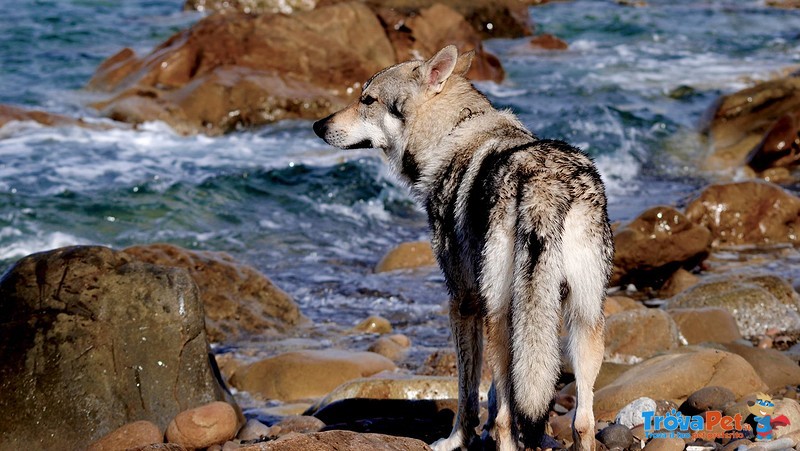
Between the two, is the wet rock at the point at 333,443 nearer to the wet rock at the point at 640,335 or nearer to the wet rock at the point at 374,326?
the wet rock at the point at 640,335

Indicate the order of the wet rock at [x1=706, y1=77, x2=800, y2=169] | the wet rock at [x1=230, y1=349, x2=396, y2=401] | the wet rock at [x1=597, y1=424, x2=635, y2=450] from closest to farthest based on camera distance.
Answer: the wet rock at [x1=597, y1=424, x2=635, y2=450] → the wet rock at [x1=230, y1=349, x2=396, y2=401] → the wet rock at [x1=706, y1=77, x2=800, y2=169]

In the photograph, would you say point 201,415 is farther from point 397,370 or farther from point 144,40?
point 144,40

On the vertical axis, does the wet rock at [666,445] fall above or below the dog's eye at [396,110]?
below

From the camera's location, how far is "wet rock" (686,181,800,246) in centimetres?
1239

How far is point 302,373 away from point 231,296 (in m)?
1.90

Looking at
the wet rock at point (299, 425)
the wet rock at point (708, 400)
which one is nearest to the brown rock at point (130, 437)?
the wet rock at point (299, 425)

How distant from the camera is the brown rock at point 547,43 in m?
28.0

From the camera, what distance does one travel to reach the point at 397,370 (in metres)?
8.32

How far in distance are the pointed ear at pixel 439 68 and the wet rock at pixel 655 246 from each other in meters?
5.25

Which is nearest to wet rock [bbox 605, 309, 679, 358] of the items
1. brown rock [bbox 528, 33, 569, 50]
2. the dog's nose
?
the dog's nose

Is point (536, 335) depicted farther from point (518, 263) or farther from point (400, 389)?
point (400, 389)

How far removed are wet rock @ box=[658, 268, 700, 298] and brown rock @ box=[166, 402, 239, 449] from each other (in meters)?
5.90

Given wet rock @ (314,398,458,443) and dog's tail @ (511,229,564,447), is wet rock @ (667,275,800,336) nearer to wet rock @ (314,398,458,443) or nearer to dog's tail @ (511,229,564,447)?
wet rock @ (314,398,458,443)

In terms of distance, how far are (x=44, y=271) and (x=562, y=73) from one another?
63.5 ft
